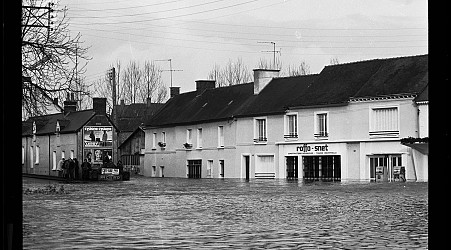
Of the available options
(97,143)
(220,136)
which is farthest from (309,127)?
(97,143)

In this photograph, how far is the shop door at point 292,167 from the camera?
6481cm

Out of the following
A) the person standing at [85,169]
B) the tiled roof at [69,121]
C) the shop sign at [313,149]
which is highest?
the tiled roof at [69,121]

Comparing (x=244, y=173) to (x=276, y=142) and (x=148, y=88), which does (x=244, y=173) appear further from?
(x=148, y=88)

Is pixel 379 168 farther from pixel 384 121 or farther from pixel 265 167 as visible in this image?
pixel 265 167

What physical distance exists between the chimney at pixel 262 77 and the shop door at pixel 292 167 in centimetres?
993

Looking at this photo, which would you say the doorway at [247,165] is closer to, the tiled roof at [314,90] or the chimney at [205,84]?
the tiled roof at [314,90]

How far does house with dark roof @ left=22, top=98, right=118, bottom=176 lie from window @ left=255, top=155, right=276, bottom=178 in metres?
11.7

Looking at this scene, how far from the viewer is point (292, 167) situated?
6519 cm

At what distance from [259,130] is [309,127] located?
6.21 metres

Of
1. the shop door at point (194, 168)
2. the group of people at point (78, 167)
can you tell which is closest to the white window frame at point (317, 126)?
the group of people at point (78, 167)

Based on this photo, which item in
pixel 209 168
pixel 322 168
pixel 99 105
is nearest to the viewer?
pixel 322 168

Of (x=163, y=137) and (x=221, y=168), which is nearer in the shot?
(x=221, y=168)

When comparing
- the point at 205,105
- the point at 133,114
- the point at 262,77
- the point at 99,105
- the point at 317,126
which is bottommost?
the point at 317,126
